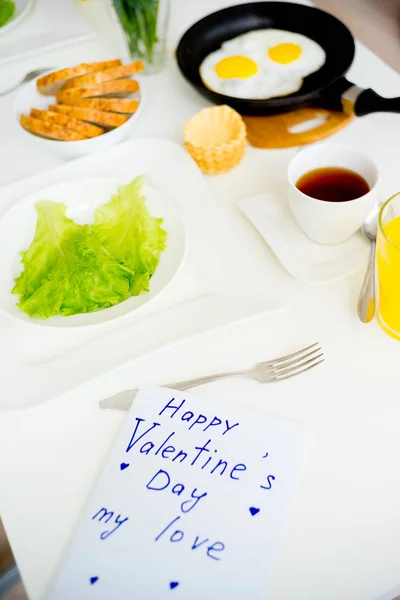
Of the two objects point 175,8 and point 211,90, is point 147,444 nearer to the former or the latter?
point 211,90

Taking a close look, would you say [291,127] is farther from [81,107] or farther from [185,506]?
[185,506]

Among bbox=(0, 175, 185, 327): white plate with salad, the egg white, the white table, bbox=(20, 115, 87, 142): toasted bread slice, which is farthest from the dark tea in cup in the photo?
bbox=(20, 115, 87, 142): toasted bread slice

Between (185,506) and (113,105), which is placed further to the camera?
(113,105)

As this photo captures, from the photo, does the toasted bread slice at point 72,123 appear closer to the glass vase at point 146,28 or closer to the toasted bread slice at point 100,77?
the toasted bread slice at point 100,77

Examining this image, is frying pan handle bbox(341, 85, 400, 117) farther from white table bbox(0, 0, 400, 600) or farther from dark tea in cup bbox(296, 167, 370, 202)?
white table bbox(0, 0, 400, 600)

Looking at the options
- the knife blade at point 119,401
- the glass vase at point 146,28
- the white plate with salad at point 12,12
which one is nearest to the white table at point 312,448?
the knife blade at point 119,401

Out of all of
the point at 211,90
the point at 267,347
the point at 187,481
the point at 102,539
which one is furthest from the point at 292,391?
the point at 211,90

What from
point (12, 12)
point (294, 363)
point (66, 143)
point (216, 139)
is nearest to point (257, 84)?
point (216, 139)
